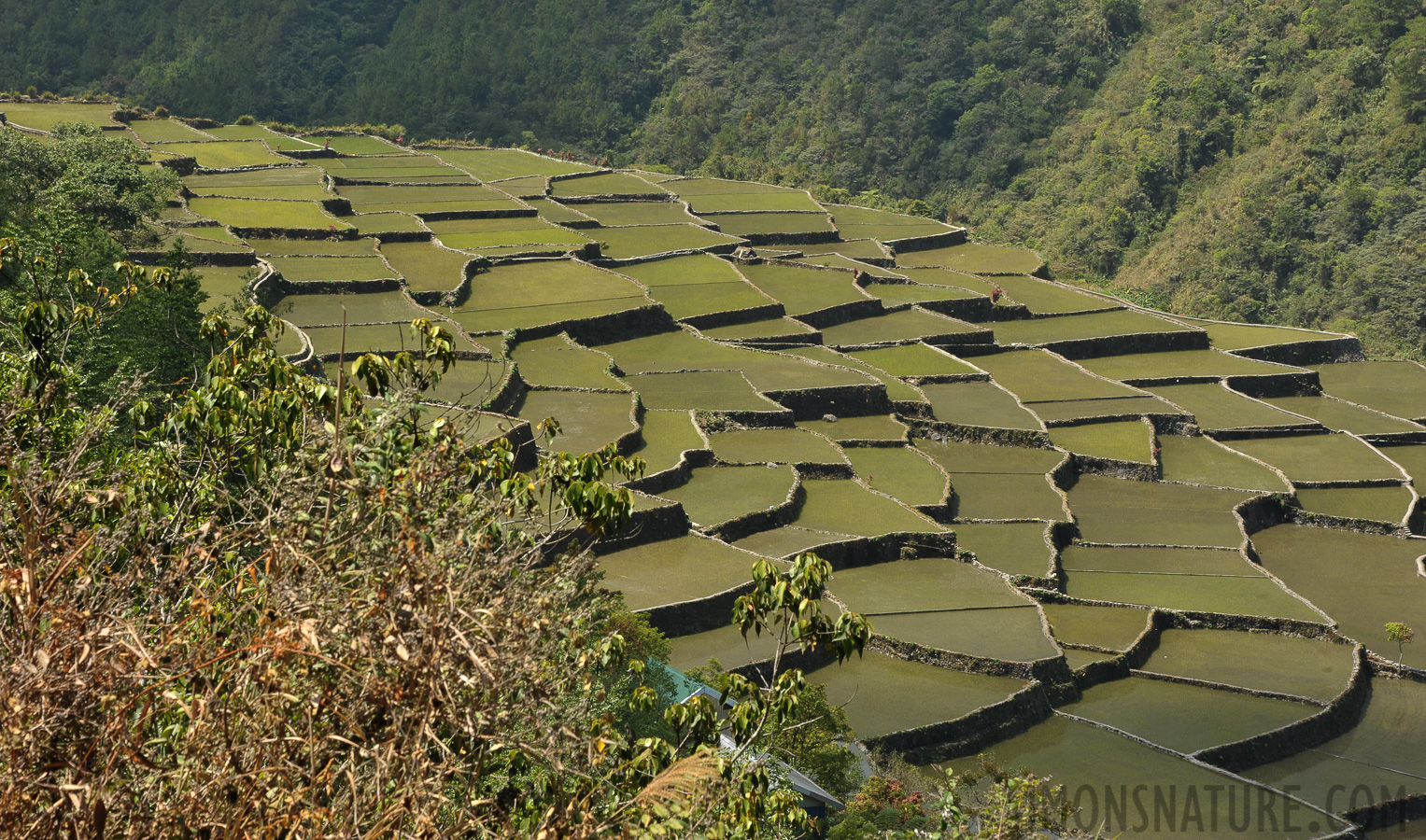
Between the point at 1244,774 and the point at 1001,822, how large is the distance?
8.36m

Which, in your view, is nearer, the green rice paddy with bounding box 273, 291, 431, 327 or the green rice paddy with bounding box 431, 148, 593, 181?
the green rice paddy with bounding box 273, 291, 431, 327

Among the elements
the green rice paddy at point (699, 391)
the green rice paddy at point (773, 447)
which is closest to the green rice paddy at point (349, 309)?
the green rice paddy at point (699, 391)

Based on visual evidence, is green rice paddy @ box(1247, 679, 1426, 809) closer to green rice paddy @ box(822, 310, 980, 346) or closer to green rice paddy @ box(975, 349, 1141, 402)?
green rice paddy @ box(975, 349, 1141, 402)

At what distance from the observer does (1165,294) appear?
4116cm

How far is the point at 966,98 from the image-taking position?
5500 centimetres

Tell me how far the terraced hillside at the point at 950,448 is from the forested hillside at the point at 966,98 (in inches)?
241

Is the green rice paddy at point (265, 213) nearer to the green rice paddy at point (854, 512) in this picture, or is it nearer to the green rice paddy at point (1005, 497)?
the green rice paddy at point (854, 512)

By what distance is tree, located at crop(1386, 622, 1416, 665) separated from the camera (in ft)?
58.2

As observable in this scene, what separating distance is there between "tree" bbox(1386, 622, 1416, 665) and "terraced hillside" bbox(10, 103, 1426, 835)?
0.19 metres

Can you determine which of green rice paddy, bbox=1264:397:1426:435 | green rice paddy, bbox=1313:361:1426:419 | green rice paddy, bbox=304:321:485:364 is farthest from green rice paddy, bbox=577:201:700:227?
green rice paddy, bbox=1313:361:1426:419

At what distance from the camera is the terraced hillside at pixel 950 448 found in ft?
49.4

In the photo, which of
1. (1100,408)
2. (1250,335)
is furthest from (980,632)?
(1250,335)

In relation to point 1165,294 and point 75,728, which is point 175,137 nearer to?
point 1165,294

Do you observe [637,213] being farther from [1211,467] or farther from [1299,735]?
[1299,735]
